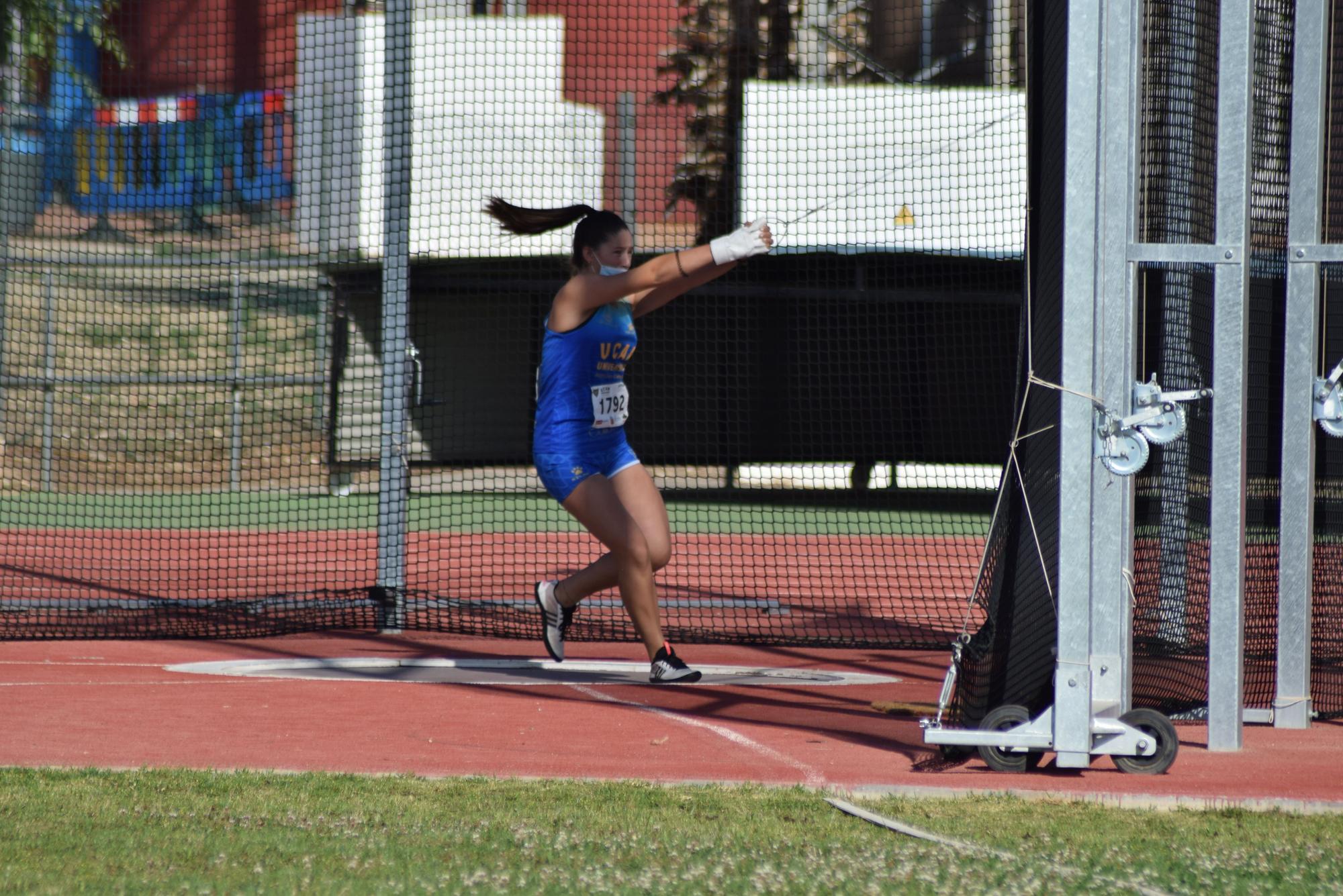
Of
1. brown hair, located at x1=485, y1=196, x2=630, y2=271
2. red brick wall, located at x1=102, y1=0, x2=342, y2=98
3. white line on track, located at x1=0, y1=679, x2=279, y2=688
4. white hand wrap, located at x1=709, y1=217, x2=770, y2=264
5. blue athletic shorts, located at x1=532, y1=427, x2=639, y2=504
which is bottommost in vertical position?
white line on track, located at x1=0, y1=679, x2=279, y2=688

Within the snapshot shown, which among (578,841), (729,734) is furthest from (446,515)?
(578,841)

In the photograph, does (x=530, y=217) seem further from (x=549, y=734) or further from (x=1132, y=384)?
(x=1132, y=384)

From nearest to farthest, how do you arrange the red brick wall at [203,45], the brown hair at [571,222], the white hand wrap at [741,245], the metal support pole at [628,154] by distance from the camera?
the white hand wrap at [741,245] → the brown hair at [571,222] → the metal support pole at [628,154] → the red brick wall at [203,45]

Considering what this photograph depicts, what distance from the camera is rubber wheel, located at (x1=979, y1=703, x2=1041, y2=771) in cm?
484

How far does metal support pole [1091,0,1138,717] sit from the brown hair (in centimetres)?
228

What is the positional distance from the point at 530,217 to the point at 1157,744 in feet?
11.7

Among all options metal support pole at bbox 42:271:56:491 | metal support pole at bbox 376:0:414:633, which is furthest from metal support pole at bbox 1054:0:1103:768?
metal support pole at bbox 42:271:56:491

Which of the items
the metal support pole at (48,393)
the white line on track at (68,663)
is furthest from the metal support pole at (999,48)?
the white line on track at (68,663)

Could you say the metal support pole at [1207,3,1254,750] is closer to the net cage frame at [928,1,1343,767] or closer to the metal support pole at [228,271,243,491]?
the net cage frame at [928,1,1343,767]

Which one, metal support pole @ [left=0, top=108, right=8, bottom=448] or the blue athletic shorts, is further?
metal support pole @ [left=0, top=108, right=8, bottom=448]

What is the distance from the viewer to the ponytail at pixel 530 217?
6.80 metres

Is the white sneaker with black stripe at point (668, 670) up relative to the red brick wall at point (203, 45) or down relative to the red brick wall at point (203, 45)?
down

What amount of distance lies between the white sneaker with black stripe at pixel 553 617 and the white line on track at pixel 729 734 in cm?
37

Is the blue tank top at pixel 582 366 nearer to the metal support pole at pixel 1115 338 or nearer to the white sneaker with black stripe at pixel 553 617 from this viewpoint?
the white sneaker with black stripe at pixel 553 617
